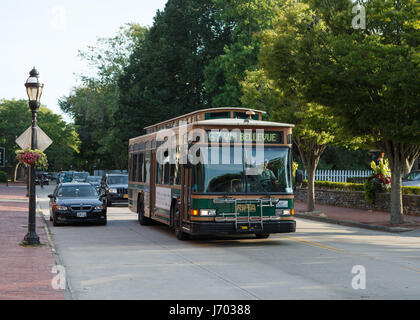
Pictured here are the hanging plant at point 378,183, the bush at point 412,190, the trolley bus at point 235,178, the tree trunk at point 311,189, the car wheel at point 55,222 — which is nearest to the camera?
Answer: the trolley bus at point 235,178

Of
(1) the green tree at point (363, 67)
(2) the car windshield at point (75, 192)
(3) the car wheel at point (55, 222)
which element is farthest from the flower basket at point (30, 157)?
(1) the green tree at point (363, 67)

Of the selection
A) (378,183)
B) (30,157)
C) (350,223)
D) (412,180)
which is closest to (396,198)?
(350,223)

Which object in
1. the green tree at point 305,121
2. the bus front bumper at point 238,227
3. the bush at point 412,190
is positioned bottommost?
the bus front bumper at point 238,227

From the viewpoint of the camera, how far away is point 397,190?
879 inches

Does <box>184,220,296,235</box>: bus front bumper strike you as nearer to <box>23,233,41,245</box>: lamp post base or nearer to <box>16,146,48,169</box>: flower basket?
<box>23,233,41,245</box>: lamp post base

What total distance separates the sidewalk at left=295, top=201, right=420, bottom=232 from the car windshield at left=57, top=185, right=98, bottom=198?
32.5 feet

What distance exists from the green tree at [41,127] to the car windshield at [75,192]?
56.3 metres

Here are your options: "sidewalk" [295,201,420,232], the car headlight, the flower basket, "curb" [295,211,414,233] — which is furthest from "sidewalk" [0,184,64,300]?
"sidewalk" [295,201,420,232]

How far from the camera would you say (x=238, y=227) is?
15266 millimetres

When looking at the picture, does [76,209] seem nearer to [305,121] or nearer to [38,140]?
[38,140]

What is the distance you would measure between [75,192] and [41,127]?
63676 millimetres

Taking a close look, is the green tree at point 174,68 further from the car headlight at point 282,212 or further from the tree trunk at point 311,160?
the car headlight at point 282,212

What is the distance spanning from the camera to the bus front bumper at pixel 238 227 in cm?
1512
